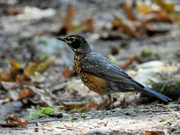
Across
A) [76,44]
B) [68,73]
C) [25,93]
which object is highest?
[76,44]

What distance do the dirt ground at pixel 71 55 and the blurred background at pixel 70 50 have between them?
2 cm

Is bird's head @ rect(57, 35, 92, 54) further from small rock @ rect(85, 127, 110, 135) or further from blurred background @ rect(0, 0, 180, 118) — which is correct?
small rock @ rect(85, 127, 110, 135)

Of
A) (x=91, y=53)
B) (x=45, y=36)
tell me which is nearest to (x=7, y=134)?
(x=91, y=53)

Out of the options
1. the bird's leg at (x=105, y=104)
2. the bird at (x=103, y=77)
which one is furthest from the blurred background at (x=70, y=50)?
the bird at (x=103, y=77)

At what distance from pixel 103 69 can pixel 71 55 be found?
383cm

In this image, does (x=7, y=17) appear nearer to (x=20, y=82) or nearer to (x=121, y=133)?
(x=20, y=82)

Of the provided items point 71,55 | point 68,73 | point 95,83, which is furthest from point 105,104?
point 71,55

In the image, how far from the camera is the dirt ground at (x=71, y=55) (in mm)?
3441

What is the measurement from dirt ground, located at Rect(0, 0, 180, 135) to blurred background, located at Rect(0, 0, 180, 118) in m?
0.02

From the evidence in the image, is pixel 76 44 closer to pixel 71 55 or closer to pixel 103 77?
pixel 103 77

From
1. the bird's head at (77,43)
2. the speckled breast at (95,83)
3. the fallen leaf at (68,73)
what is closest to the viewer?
the speckled breast at (95,83)

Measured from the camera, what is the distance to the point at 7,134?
3293 millimetres

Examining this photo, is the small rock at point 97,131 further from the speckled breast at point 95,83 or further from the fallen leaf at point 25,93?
the fallen leaf at point 25,93

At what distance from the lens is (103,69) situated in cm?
488
